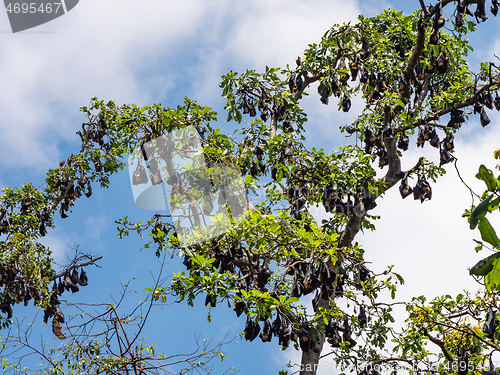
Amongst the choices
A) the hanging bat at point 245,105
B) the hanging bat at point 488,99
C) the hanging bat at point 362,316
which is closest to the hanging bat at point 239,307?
the hanging bat at point 362,316

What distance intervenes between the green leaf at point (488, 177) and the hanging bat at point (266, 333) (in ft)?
12.4

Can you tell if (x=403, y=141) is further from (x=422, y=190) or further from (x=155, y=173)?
(x=155, y=173)

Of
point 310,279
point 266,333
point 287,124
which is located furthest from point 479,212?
point 287,124

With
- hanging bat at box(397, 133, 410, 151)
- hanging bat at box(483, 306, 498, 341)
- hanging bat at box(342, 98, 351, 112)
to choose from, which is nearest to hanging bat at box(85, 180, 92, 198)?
hanging bat at box(342, 98, 351, 112)

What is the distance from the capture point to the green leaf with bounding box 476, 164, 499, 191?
269 cm

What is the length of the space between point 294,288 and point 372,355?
8.75ft

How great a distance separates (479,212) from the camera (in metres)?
2.71

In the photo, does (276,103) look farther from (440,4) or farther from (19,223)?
(19,223)

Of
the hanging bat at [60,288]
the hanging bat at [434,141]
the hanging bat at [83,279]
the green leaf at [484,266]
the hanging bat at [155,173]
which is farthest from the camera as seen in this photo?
the hanging bat at [83,279]

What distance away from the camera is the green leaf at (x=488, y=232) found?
2.89 meters

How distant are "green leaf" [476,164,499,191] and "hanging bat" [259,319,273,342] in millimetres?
3784

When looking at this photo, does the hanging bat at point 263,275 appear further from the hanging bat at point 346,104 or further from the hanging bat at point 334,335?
the hanging bat at point 346,104

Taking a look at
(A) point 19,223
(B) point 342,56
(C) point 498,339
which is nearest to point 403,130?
(B) point 342,56

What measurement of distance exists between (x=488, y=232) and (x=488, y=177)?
406mm
